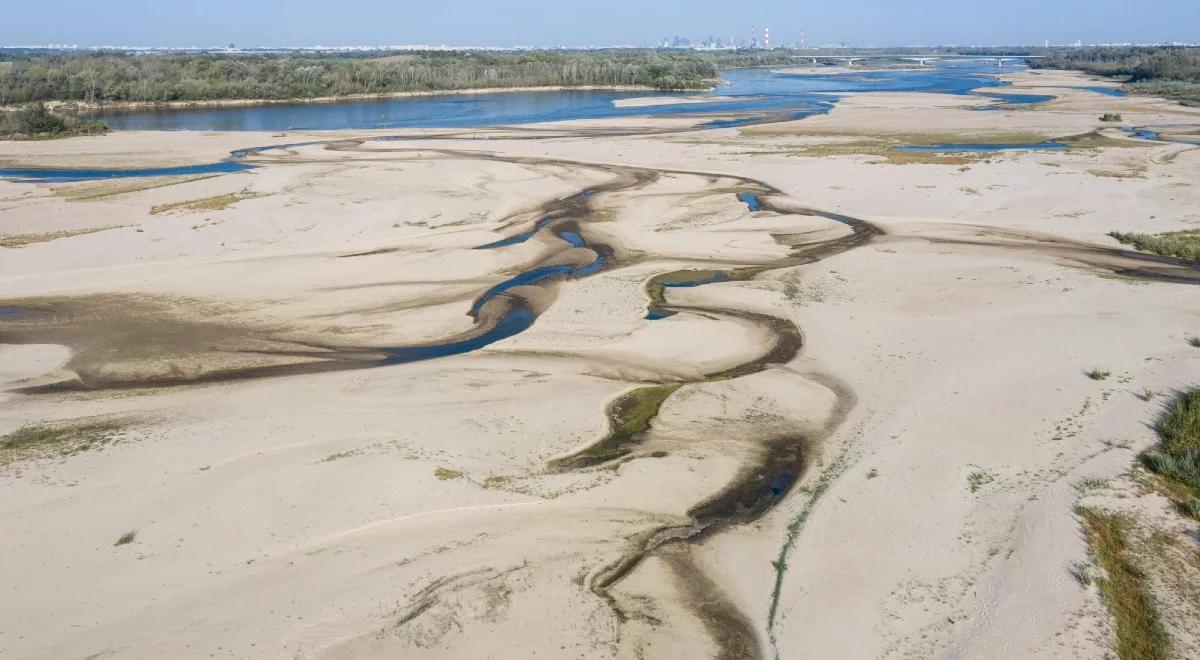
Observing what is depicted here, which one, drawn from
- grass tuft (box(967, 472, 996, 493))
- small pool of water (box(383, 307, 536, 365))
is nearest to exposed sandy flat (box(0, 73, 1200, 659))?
grass tuft (box(967, 472, 996, 493))

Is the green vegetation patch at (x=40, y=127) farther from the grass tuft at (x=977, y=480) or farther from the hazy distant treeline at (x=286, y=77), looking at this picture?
the grass tuft at (x=977, y=480)

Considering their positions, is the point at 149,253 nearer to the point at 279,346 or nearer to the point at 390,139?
the point at 279,346

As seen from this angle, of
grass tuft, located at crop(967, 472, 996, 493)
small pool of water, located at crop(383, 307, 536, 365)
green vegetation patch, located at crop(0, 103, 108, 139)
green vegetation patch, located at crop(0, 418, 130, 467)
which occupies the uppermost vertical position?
green vegetation patch, located at crop(0, 103, 108, 139)

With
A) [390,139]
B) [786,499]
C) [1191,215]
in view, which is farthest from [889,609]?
[390,139]

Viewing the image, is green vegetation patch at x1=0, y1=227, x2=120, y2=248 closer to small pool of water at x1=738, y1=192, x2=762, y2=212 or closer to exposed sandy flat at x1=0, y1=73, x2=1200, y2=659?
exposed sandy flat at x1=0, y1=73, x2=1200, y2=659

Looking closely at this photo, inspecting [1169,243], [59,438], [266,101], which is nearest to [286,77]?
[266,101]

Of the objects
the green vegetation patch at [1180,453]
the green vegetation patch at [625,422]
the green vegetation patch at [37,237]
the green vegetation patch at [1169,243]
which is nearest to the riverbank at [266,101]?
the green vegetation patch at [37,237]

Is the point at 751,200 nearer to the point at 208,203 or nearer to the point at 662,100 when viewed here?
the point at 208,203
